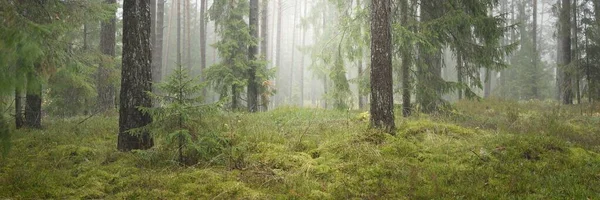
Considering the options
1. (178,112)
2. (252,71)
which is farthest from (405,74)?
(178,112)

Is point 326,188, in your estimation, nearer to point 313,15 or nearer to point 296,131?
point 296,131

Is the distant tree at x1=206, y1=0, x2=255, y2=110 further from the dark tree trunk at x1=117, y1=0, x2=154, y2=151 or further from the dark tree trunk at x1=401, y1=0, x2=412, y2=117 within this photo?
the dark tree trunk at x1=117, y1=0, x2=154, y2=151

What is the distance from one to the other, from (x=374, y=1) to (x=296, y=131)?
341 centimetres

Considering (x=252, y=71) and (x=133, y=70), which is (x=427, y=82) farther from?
(x=133, y=70)

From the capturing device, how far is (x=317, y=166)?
6.04 meters

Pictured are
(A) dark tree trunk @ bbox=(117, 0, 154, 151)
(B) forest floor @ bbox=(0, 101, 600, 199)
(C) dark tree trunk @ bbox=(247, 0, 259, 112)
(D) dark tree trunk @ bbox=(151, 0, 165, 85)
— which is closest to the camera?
(B) forest floor @ bbox=(0, 101, 600, 199)

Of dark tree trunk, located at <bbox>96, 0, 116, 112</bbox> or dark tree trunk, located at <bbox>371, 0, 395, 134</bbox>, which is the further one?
dark tree trunk, located at <bbox>96, 0, 116, 112</bbox>

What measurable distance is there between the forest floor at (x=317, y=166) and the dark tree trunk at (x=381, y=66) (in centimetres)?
50

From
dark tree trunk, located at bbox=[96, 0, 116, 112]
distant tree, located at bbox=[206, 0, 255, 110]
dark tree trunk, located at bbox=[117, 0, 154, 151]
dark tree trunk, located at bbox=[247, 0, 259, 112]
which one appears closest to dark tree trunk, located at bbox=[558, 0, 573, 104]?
dark tree trunk, located at bbox=[247, 0, 259, 112]

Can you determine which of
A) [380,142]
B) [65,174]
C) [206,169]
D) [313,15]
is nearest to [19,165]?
[65,174]

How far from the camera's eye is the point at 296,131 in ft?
27.8

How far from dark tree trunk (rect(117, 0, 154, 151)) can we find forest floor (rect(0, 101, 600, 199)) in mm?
613

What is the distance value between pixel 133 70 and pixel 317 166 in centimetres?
389

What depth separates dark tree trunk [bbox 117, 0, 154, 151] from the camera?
6.72m
